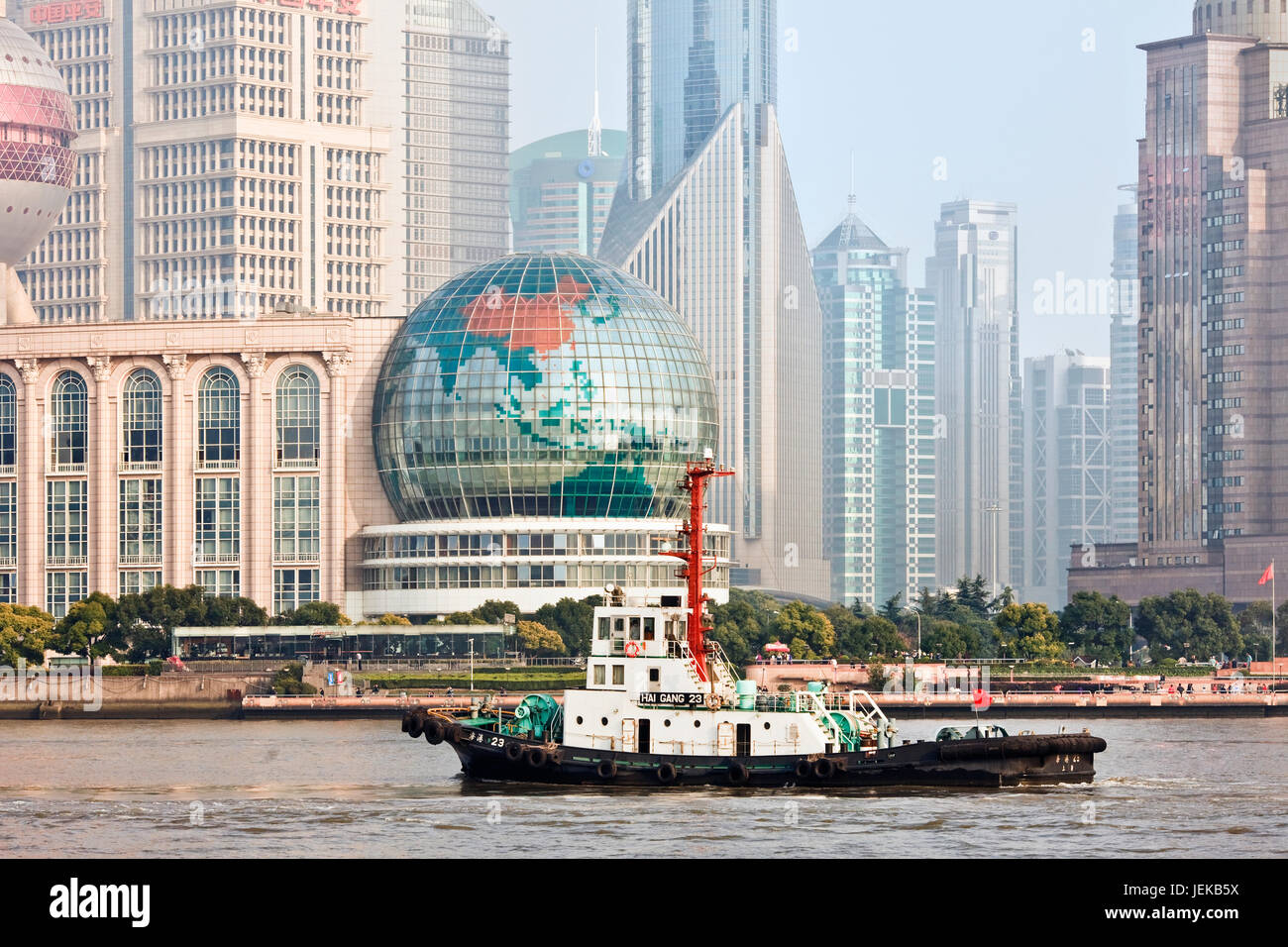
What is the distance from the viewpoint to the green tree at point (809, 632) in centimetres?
16975

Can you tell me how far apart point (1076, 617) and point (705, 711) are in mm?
104675

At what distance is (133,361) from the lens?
185750 mm

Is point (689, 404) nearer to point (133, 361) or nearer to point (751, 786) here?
point (133, 361)

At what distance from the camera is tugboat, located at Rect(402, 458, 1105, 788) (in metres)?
79.3

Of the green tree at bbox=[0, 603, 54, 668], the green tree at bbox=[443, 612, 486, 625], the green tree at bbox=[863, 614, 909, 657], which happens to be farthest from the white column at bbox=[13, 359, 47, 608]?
the green tree at bbox=[863, 614, 909, 657]

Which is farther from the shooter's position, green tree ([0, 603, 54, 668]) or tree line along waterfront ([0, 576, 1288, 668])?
tree line along waterfront ([0, 576, 1288, 668])

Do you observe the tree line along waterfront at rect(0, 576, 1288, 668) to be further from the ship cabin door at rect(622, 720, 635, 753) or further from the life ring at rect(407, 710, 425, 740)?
the ship cabin door at rect(622, 720, 635, 753)

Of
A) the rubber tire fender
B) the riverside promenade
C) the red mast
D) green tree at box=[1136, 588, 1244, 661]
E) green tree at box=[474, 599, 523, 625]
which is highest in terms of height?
the red mast

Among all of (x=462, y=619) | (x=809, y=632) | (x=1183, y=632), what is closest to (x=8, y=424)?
(x=462, y=619)

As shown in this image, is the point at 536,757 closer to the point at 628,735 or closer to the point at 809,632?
the point at 628,735

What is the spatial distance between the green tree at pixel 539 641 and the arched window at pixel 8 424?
48577 mm

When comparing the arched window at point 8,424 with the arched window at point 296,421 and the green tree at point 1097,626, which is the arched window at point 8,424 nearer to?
the arched window at point 296,421

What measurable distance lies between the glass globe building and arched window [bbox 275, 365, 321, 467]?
16.7 ft
